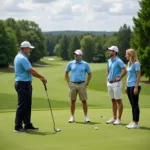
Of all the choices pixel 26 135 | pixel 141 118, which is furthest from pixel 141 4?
pixel 26 135

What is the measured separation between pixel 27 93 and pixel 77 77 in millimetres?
1715

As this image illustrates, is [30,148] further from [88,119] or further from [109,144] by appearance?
[88,119]

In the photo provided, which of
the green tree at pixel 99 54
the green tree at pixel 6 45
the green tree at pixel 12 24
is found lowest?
the green tree at pixel 99 54

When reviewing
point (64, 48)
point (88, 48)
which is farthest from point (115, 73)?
point (64, 48)

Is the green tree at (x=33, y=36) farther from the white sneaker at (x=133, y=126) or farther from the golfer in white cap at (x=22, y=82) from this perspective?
the white sneaker at (x=133, y=126)

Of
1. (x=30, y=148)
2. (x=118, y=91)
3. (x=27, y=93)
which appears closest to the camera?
(x=30, y=148)

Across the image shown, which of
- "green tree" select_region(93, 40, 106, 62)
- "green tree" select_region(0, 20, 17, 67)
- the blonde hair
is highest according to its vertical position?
the blonde hair

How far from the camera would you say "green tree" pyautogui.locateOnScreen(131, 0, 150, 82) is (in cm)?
3816

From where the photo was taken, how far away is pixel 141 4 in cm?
3888

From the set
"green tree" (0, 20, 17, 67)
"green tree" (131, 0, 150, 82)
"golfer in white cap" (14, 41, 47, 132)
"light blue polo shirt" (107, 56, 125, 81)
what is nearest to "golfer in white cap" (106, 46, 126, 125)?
"light blue polo shirt" (107, 56, 125, 81)

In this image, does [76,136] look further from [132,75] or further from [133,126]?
[132,75]

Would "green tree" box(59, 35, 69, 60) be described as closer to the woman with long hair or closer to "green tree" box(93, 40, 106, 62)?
"green tree" box(93, 40, 106, 62)

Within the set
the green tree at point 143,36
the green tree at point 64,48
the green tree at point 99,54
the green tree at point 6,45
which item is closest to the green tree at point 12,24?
the green tree at point 6,45

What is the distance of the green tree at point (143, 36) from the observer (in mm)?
38156
